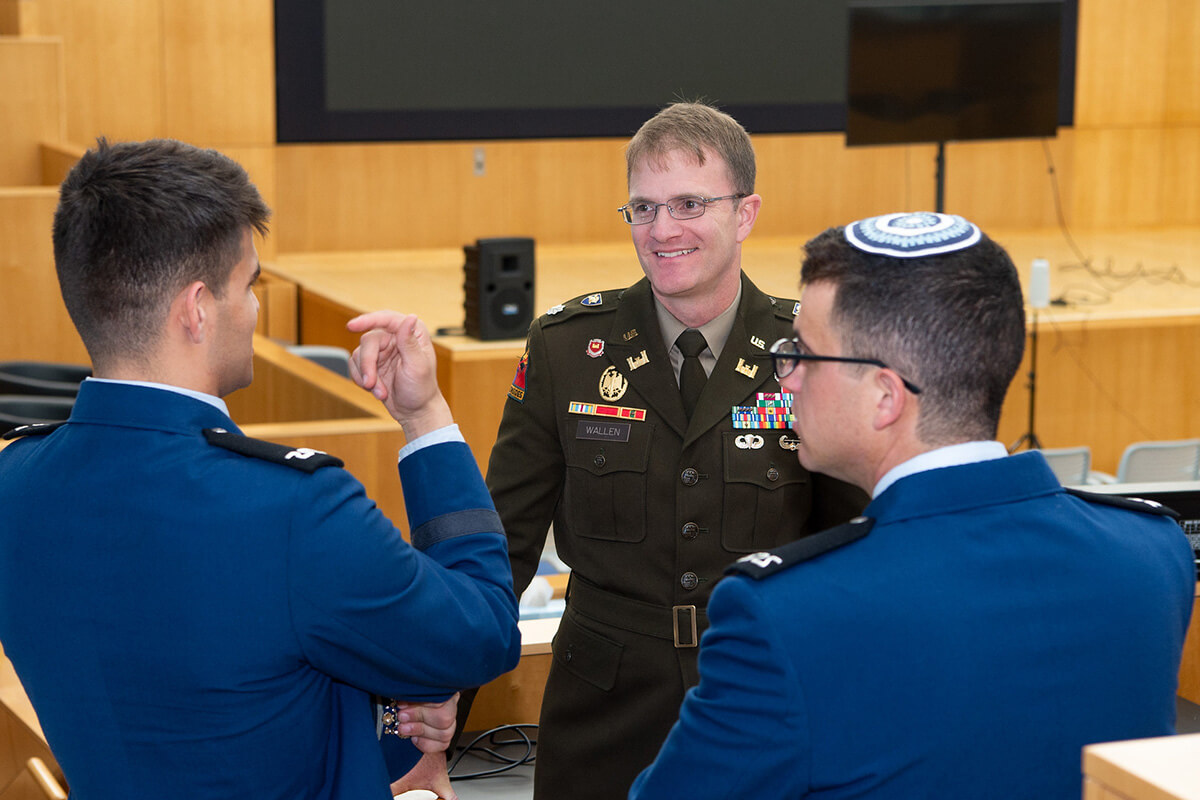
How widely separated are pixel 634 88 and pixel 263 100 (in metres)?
2.38

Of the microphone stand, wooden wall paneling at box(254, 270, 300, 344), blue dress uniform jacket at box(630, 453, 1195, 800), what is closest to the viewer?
blue dress uniform jacket at box(630, 453, 1195, 800)

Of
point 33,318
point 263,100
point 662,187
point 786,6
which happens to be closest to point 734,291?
point 662,187

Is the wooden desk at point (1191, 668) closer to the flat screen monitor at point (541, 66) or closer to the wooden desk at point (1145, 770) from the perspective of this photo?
the wooden desk at point (1145, 770)

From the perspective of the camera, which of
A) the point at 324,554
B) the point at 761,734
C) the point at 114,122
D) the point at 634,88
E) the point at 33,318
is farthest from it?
the point at 634,88

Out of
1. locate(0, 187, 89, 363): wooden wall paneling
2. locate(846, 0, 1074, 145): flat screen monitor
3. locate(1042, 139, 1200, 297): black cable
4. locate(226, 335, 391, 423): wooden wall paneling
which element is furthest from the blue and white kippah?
locate(846, 0, 1074, 145): flat screen monitor

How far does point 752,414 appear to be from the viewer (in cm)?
203

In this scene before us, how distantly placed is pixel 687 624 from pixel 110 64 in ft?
23.8

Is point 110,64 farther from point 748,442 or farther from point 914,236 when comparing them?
point 914,236

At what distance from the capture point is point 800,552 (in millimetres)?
1181

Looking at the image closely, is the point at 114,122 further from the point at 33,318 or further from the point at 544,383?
the point at 544,383

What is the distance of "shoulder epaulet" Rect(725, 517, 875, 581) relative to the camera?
1.16 metres

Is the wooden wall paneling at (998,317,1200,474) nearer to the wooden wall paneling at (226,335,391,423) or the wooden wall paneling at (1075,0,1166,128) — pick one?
the wooden wall paneling at (226,335,391,423)

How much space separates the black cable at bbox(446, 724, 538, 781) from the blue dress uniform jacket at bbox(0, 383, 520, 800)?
87 centimetres

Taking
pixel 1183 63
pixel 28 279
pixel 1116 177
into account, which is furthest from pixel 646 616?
pixel 1183 63
